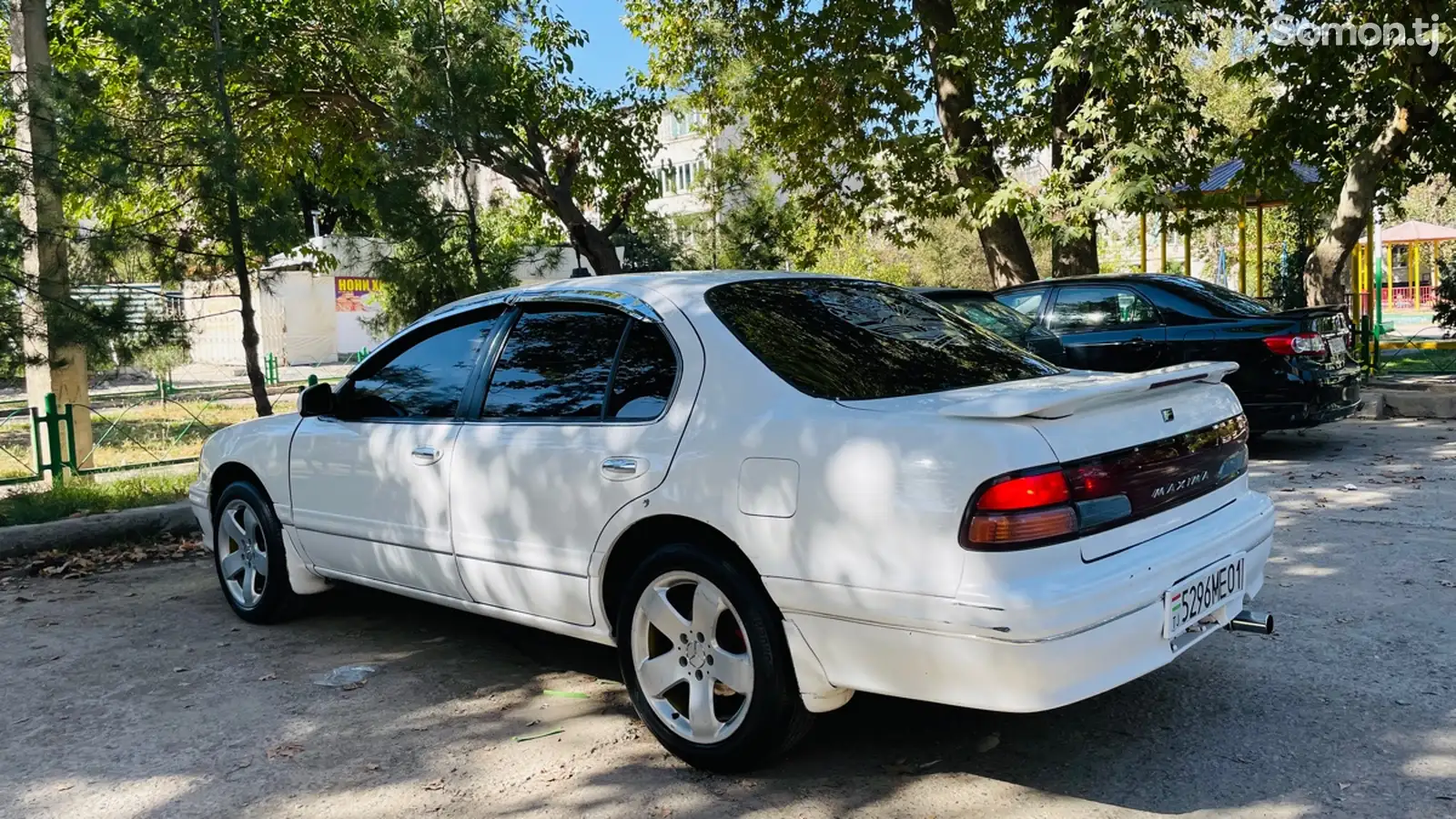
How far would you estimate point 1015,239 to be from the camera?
52.0ft

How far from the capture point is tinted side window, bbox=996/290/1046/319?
10648 millimetres

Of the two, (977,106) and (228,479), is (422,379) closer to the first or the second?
(228,479)

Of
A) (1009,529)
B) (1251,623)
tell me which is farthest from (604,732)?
(1251,623)

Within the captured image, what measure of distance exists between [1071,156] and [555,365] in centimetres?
1060

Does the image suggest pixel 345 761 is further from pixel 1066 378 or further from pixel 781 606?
pixel 1066 378

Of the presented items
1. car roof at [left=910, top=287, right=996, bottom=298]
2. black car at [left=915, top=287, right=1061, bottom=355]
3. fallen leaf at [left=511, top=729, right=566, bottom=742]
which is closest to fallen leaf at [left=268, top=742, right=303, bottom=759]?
fallen leaf at [left=511, top=729, right=566, bottom=742]

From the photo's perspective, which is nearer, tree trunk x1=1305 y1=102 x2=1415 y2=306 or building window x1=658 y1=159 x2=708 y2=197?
tree trunk x1=1305 y1=102 x2=1415 y2=306

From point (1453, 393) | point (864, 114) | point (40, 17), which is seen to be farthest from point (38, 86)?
point (1453, 393)

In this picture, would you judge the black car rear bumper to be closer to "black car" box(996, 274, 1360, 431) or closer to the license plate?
"black car" box(996, 274, 1360, 431)

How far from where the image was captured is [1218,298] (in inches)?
391

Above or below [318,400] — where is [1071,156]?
above

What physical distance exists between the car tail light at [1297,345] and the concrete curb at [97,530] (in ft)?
27.1

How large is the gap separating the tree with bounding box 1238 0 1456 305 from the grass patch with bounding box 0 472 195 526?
12540mm

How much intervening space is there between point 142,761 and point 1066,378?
11.2 feet
